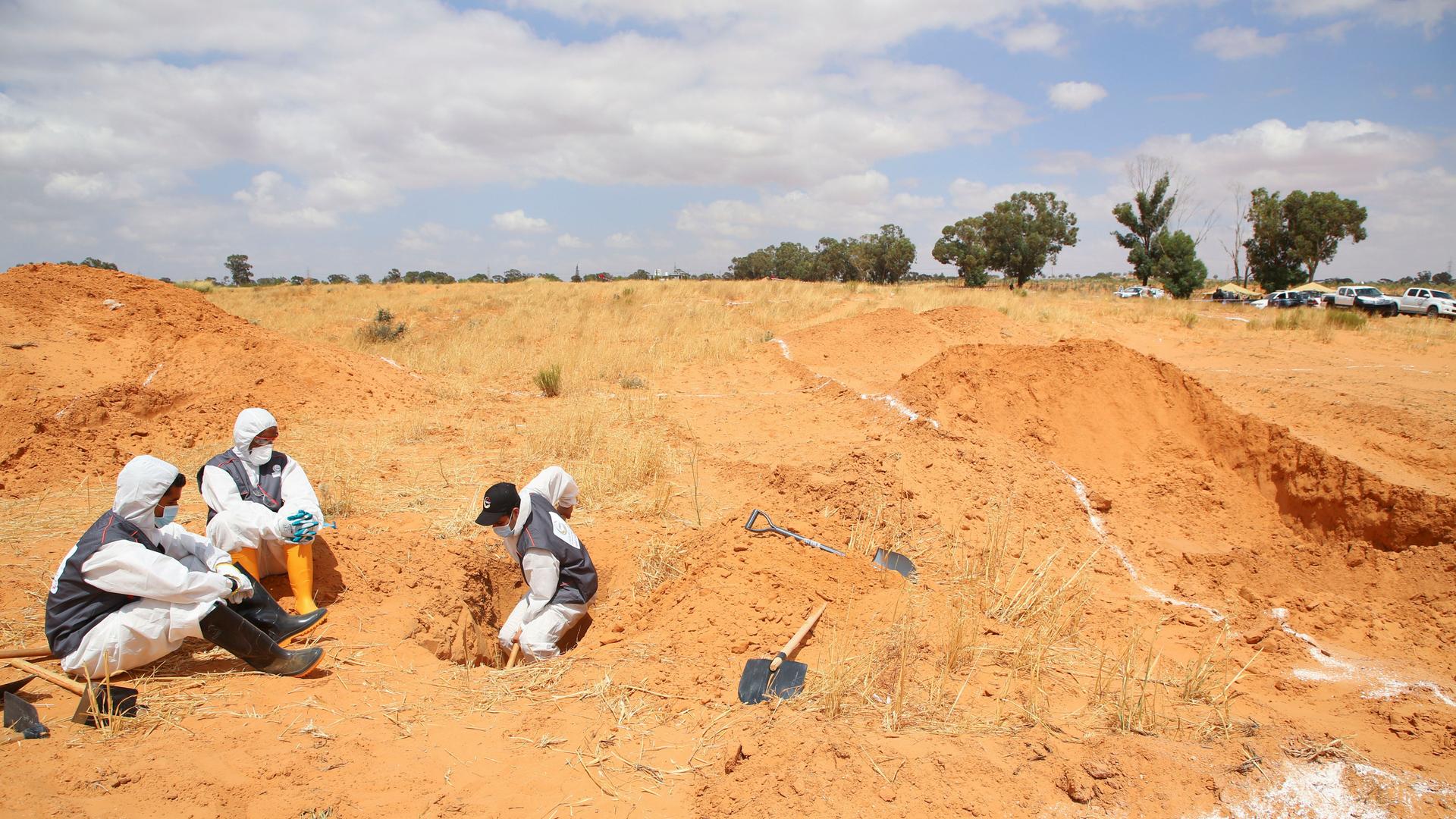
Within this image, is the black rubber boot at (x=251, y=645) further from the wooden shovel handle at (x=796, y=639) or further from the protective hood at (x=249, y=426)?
the wooden shovel handle at (x=796, y=639)

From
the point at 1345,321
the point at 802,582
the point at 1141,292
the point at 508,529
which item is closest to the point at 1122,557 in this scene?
the point at 802,582

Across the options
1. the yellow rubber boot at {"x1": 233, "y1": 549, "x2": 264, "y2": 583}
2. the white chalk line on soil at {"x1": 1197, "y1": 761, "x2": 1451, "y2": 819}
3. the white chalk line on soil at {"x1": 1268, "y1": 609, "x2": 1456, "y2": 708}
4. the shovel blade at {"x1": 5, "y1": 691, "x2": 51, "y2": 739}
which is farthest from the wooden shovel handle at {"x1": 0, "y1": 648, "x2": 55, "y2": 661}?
the white chalk line on soil at {"x1": 1268, "y1": 609, "x2": 1456, "y2": 708}

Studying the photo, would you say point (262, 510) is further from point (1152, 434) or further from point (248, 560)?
point (1152, 434)

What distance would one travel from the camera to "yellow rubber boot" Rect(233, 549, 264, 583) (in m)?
4.30

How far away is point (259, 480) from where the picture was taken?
14.7ft

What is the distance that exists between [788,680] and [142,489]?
3.14m

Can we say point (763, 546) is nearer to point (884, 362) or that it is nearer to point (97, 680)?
point (97, 680)

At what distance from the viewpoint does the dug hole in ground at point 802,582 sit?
2914mm

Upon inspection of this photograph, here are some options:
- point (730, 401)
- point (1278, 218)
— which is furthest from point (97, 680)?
point (1278, 218)

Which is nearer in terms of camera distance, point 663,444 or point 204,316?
point 663,444

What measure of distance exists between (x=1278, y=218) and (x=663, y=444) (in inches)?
1507

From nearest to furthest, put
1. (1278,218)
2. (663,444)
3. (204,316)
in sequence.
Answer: (663,444) < (204,316) < (1278,218)

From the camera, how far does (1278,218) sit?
34656 millimetres

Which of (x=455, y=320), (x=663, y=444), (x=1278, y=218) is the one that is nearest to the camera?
(x=663, y=444)
